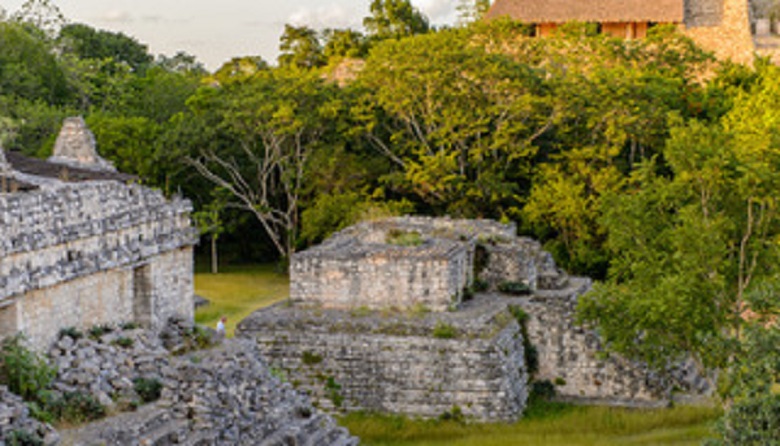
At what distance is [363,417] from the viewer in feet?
56.8

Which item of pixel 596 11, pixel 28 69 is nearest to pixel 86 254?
pixel 28 69

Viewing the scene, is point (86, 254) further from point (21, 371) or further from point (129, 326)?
point (21, 371)

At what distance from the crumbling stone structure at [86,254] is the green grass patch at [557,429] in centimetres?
493

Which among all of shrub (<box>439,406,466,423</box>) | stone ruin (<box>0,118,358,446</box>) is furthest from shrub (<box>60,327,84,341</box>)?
shrub (<box>439,406,466,423</box>)

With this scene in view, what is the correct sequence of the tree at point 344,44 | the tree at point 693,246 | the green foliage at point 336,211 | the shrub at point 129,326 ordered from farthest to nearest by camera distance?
the tree at point 344,44, the green foliage at point 336,211, the tree at point 693,246, the shrub at point 129,326

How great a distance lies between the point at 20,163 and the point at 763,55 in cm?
2866

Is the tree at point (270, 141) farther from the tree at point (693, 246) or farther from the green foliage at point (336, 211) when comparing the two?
the tree at point (693, 246)

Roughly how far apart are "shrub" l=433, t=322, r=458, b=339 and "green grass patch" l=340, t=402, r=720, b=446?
1251 mm

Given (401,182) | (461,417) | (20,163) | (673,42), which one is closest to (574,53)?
(673,42)

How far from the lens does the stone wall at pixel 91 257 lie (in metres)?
10.5

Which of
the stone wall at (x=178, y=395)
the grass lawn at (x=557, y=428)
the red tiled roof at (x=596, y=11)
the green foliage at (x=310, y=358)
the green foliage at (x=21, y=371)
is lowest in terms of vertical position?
the grass lawn at (x=557, y=428)

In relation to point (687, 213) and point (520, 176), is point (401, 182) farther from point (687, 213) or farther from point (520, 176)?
point (687, 213)

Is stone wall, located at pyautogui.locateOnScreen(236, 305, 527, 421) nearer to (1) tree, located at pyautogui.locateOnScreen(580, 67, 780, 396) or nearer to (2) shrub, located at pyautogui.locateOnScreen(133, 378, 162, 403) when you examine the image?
(1) tree, located at pyautogui.locateOnScreen(580, 67, 780, 396)

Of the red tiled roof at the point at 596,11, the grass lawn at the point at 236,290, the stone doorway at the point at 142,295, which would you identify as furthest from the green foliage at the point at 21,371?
the red tiled roof at the point at 596,11
